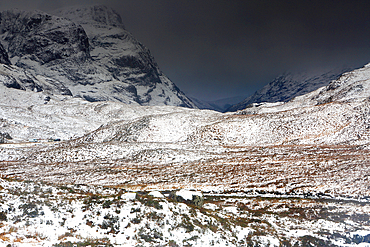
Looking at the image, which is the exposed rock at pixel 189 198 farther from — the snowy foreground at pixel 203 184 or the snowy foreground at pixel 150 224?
the snowy foreground at pixel 150 224

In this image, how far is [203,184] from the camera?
82.2 feet

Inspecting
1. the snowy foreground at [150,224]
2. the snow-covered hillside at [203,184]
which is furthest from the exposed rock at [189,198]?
the snowy foreground at [150,224]

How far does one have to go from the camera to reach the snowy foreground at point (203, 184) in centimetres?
1246

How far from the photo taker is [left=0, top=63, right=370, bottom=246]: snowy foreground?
12461 millimetres

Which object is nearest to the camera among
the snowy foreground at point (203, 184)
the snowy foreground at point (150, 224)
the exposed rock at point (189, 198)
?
the snowy foreground at point (150, 224)

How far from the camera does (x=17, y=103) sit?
113m

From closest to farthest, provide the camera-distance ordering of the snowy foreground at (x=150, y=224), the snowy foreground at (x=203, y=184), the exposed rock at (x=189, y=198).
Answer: the snowy foreground at (x=150, y=224), the snowy foreground at (x=203, y=184), the exposed rock at (x=189, y=198)

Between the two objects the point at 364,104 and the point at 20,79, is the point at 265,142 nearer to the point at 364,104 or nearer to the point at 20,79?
the point at 364,104

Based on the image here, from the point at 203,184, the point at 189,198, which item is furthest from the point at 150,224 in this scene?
the point at 203,184

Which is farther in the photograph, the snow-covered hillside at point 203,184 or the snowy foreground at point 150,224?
the snow-covered hillside at point 203,184

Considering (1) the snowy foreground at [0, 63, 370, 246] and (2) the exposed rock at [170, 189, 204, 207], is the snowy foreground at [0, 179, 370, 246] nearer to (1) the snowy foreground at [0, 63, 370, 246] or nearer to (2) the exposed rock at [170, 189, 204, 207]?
(1) the snowy foreground at [0, 63, 370, 246]

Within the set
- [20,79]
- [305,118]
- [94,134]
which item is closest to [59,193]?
[94,134]

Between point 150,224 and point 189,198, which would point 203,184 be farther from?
point 150,224

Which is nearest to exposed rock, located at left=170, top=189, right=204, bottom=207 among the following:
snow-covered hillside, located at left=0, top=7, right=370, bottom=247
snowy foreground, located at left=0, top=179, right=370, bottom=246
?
snow-covered hillside, located at left=0, top=7, right=370, bottom=247
